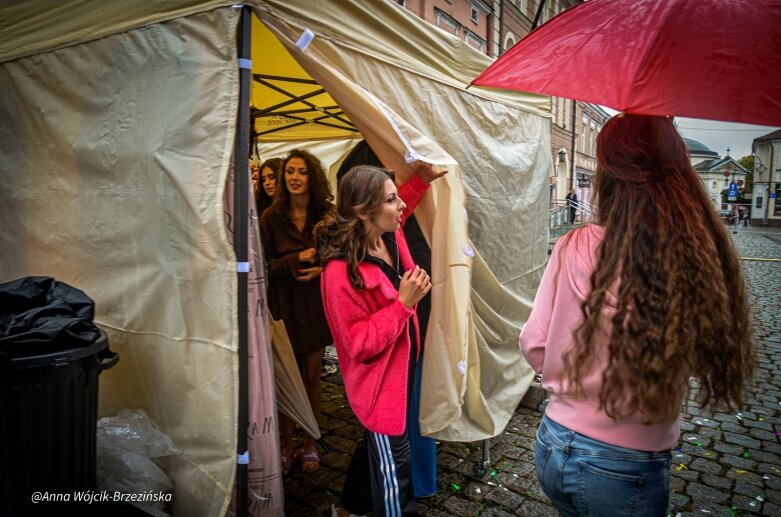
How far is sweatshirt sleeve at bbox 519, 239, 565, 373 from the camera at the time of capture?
1.48 meters

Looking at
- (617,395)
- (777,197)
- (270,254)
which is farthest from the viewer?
(777,197)

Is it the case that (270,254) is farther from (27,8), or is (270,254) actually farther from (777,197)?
(777,197)

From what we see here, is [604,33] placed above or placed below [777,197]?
below

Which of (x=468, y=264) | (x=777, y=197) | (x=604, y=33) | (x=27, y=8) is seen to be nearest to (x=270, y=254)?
(x=468, y=264)

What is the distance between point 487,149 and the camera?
3.77m

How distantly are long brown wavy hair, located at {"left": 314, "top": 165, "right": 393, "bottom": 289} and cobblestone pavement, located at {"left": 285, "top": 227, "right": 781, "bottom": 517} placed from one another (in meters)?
1.64

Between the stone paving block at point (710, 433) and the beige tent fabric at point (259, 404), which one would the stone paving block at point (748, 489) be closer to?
the stone paving block at point (710, 433)

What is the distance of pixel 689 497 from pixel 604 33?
285 centimetres

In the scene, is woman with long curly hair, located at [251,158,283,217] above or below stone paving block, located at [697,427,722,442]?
above

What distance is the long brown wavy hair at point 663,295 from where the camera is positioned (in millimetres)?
1283

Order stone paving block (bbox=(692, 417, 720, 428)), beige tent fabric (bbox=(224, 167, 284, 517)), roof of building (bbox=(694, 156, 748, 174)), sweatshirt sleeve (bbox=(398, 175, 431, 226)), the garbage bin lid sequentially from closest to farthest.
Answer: the garbage bin lid → beige tent fabric (bbox=(224, 167, 284, 517)) → sweatshirt sleeve (bbox=(398, 175, 431, 226)) → stone paving block (bbox=(692, 417, 720, 428)) → roof of building (bbox=(694, 156, 748, 174))

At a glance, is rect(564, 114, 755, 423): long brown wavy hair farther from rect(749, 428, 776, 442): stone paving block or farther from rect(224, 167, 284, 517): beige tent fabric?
rect(749, 428, 776, 442): stone paving block

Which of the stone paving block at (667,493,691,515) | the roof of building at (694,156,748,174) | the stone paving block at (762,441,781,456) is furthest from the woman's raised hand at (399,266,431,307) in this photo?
the roof of building at (694,156,748,174)

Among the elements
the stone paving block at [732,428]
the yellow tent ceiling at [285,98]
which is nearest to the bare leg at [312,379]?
the yellow tent ceiling at [285,98]
